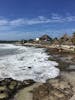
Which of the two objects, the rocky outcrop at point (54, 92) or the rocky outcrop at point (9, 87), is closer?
the rocky outcrop at point (54, 92)

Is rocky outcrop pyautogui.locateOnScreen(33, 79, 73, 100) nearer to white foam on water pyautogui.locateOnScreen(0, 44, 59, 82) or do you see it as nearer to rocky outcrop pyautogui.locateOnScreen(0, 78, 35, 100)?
rocky outcrop pyautogui.locateOnScreen(0, 78, 35, 100)

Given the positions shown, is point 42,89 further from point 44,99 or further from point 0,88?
point 0,88

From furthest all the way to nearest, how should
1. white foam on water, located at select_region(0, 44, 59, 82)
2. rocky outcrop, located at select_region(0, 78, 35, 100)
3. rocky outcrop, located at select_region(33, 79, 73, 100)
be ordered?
1. white foam on water, located at select_region(0, 44, 59, 82)
2. rocky outcrop, located at select_region(0, 78, 35, 100)
3. rocky outcrop, located at select_region(33, 79, 73, 100)

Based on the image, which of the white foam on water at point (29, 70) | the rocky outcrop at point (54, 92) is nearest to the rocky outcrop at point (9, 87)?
the rocky outcrop at point (54, 92)

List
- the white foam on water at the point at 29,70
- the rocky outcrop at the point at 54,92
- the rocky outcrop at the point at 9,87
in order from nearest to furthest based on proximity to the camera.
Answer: the rocky outcrop at the point at 54,92 → the rocky outcrop at the point at 9,87 → the white foam on water at the point at 29,70

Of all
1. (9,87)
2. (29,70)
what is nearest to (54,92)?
(9,87)

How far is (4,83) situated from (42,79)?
14.5ft

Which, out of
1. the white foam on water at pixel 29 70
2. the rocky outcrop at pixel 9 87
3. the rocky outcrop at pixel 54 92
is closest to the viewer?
the rocky outcrop at pixel 54 92

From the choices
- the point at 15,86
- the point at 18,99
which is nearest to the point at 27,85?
the point at 15,86

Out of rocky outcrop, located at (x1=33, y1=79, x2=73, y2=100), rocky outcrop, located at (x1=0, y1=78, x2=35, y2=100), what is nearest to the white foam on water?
rocky outcrop, located at (x1=0, y1=78, x2=35, y2=100)

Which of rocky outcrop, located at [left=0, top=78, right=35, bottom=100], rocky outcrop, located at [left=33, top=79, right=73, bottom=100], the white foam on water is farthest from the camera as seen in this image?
the white foam on water

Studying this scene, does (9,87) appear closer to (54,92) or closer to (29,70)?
(54,92)

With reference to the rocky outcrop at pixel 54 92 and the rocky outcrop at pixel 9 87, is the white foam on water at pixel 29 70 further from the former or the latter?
the rocky outcrop at pixel 54 92

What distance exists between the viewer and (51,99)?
1378cm
